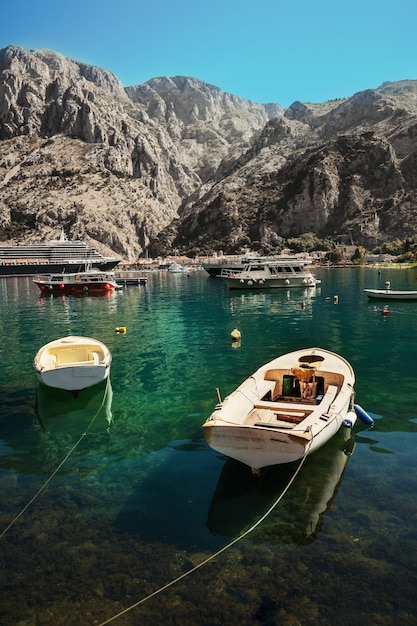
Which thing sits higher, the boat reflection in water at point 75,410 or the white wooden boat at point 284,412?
the white wooden boat at point 284,412

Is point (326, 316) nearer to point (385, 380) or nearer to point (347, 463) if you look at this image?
point (385, 380)

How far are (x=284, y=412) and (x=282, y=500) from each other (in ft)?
10.1

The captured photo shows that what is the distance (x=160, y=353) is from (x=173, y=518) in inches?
775

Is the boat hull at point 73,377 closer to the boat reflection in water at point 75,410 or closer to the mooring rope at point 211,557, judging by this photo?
the boat reflection in water at point 75,410

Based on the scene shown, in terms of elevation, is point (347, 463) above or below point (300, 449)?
below

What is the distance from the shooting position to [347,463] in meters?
13.1

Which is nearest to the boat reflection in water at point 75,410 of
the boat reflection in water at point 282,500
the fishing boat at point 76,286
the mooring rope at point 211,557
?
the boat reflection in water at point 282,500

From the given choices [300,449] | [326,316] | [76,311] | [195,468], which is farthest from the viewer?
[76,311]

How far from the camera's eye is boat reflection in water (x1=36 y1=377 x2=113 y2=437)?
16.9 metres

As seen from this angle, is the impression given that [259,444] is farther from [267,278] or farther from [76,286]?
[76,286]

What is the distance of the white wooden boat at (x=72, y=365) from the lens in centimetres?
1891

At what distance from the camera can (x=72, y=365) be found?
19.0 metres

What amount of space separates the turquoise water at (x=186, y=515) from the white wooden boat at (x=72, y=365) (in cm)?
121

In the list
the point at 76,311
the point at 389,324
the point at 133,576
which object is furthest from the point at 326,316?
the point at 133,576
